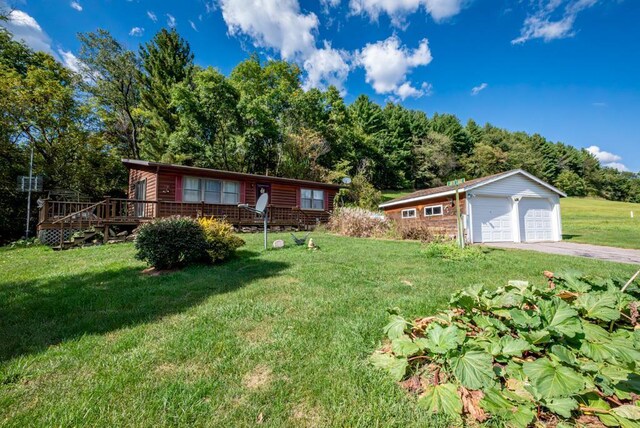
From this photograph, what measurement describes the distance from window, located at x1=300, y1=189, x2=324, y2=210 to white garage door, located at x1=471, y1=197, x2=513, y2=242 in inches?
348

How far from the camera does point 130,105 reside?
22.0 m

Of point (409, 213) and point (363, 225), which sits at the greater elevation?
Result: point (409, 213)

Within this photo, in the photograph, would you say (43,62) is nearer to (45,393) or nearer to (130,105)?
(130,105)

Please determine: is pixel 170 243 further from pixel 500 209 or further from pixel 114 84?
pixel 114 84

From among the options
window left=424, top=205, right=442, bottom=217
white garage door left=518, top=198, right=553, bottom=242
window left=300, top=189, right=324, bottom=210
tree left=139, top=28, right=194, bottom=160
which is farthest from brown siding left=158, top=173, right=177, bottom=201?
white garage door left=518, top=198, right=553, bottom=242

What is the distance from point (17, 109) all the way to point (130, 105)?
8.21 metres

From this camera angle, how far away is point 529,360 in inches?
69.4

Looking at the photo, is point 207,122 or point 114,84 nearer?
point 114,84

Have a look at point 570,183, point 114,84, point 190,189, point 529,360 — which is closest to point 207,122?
point 114,84

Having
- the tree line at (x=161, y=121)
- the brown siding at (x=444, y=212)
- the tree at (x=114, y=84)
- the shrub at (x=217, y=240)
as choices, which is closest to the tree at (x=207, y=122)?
the tree line at (x=161, y=121)

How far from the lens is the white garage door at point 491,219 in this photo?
12.8 meters

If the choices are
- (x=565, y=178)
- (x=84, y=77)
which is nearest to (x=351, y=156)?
(x=84, y=77)

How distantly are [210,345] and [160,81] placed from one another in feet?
87.3

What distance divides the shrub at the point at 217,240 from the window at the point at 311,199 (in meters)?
10.5
